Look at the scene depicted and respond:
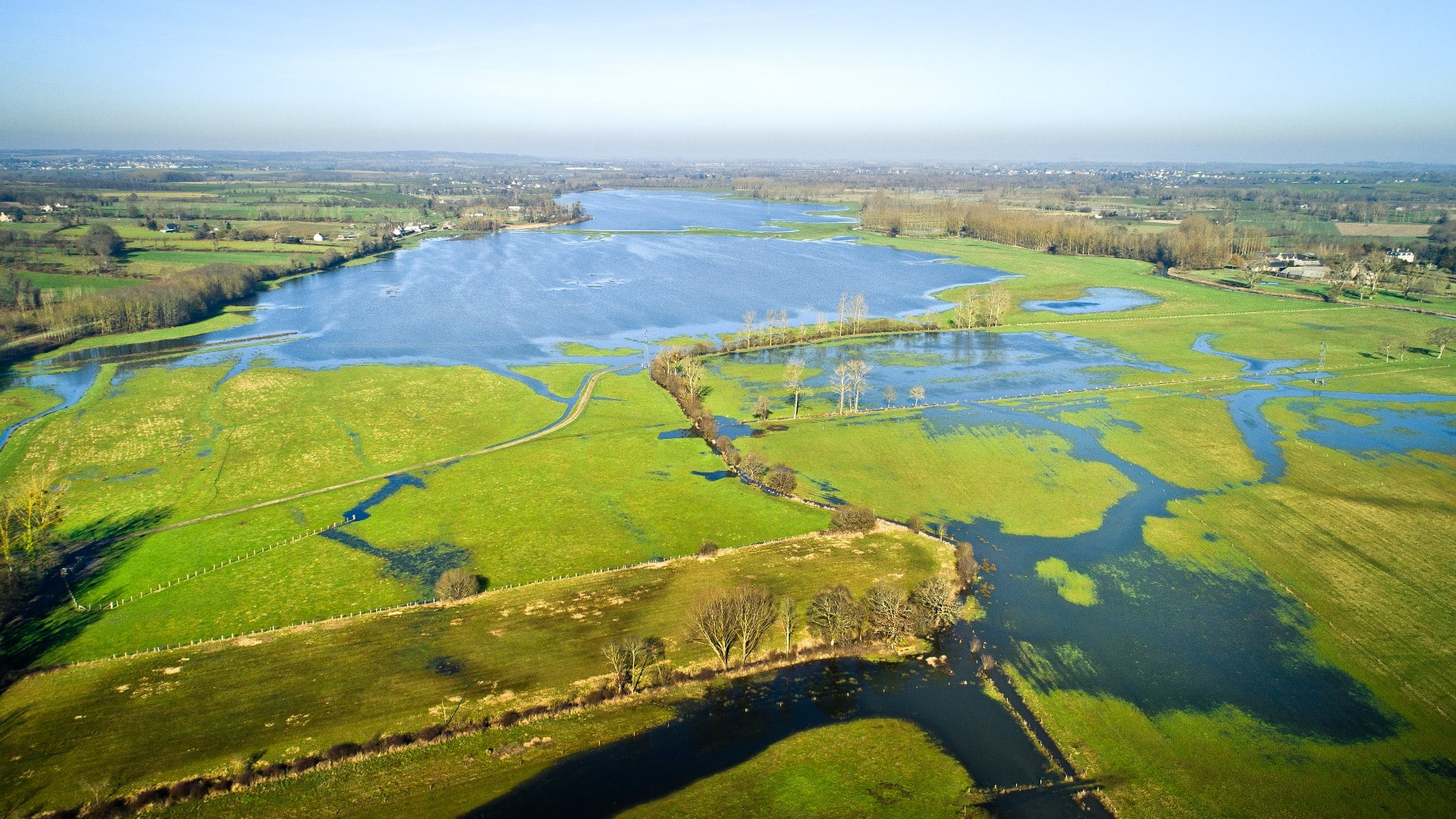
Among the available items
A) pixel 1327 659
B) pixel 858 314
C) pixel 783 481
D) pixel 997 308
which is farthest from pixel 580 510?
pixel 997 308

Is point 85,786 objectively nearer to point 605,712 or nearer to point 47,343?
point 605,712

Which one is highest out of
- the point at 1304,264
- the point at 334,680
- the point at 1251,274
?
the point at 1304,264

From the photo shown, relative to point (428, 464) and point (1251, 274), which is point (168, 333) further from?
point (1251, 274)

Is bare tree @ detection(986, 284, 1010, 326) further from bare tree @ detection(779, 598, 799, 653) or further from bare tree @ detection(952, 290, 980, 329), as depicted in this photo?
bare tree @ detection(779, 598, 799, 653)

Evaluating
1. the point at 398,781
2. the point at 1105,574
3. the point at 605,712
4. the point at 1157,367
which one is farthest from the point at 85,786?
the point at 1157,367

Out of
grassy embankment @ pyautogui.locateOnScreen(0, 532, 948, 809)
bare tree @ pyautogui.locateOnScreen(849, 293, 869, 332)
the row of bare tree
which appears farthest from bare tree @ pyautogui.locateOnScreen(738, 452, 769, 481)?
bare tree @ pyautogui.locateOnScreen(849, 293, 869, 332)

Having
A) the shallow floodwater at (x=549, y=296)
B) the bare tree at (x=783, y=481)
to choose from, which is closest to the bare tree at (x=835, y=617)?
the bare tree at (x=783, y=481)
